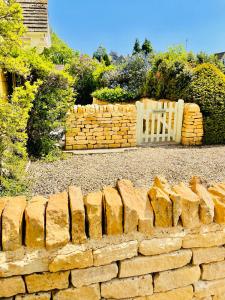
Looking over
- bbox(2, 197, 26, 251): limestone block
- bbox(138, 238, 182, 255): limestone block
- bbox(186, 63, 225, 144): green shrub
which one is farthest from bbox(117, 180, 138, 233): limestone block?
bbox(186, 63, 225, 144): green shrub

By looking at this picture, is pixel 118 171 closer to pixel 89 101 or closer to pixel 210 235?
pixel 210 235

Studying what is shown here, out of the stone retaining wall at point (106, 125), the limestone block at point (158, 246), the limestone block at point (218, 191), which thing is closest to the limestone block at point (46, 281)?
the limestone block at point (158, 246)

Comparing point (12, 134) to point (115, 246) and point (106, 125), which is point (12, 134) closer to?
point (115, 246)

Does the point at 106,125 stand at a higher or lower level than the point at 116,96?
lower

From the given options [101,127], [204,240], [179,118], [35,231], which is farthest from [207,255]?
[179,118]

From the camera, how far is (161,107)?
922cm

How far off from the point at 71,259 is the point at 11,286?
1.06 ft

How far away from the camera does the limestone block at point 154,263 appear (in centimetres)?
155

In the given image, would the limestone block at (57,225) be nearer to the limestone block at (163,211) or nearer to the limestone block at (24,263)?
the limestone block at (24,263)

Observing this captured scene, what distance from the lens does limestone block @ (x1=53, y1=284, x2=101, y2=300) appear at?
151 centimetres

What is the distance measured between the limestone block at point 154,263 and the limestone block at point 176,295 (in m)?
0.16

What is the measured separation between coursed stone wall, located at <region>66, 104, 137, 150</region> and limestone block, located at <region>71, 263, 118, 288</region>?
22.1ft

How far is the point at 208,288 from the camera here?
68.4 inches

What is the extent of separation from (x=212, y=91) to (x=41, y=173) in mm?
6223
